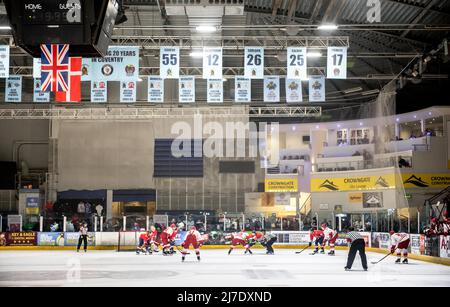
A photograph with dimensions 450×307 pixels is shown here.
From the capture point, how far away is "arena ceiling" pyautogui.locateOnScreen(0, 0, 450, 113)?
22.3 metres

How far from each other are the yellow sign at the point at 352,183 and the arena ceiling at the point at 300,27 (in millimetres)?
5482

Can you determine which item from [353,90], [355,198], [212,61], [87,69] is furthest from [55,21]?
[353,90]

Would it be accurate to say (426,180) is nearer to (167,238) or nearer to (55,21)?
(167,238)

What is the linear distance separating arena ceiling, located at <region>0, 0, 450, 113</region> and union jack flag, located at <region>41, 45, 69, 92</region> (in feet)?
29.4

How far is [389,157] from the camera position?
3475 centimetres

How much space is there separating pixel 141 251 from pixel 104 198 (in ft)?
45.7

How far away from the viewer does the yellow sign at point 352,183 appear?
33.3 m

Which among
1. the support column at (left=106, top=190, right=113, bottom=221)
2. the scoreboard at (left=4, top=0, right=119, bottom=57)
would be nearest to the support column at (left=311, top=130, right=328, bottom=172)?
the support column at (left=106, top=190, right=113, bottom=221)

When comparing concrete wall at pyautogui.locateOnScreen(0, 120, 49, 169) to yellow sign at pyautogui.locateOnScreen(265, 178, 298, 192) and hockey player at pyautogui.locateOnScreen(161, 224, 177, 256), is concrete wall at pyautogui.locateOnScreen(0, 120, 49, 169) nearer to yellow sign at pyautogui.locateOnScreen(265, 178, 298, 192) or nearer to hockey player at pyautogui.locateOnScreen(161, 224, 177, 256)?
yellow sign at pyautogui.locateOnScreen(265, 178, 298, 192)

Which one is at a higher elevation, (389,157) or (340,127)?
(340,127)

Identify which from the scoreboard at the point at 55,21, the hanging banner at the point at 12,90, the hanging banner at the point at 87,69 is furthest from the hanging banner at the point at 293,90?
the scoreboard at the point at 55,21
